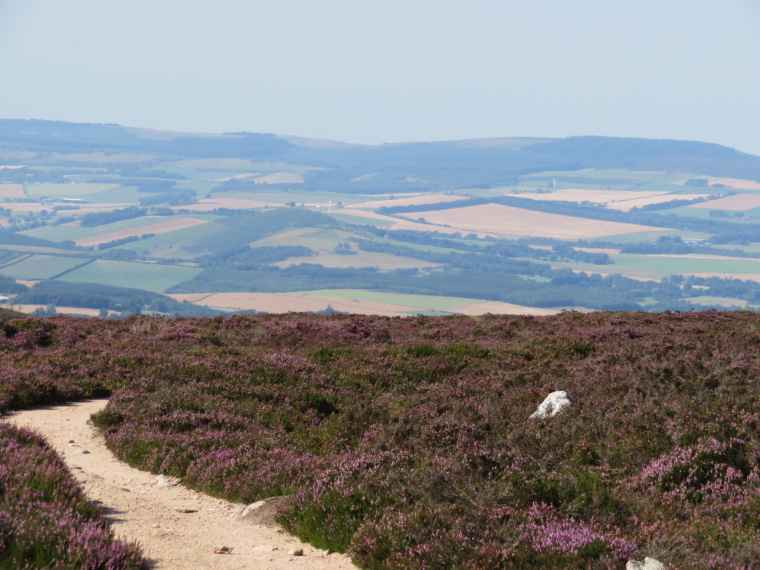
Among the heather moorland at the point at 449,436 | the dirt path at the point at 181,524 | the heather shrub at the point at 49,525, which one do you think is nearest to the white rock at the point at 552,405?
the heather moorland at the point at 449,436

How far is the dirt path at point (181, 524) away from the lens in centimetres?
717

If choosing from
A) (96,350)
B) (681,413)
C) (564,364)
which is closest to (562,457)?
(681,413)

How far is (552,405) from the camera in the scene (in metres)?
12.6

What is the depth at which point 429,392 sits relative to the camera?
562 inches

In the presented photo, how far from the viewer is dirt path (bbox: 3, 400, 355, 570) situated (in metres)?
7.17

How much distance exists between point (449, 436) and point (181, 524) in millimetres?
4225

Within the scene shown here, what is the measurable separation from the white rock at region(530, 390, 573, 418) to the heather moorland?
260 millimetres

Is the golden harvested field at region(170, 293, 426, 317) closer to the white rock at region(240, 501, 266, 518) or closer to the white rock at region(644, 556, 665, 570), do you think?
the white rock at region(240, 501, 266, 518)

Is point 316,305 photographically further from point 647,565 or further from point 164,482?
point 647,565

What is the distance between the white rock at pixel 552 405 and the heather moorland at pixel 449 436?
260 mm

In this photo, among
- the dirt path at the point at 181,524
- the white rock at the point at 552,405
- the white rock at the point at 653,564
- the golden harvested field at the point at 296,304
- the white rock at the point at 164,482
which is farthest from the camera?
the golden harvested field at the point at 296,304

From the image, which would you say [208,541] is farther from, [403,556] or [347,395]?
[347,395]

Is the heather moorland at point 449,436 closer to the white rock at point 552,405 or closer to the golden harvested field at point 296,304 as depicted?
the white rock at point 552,405

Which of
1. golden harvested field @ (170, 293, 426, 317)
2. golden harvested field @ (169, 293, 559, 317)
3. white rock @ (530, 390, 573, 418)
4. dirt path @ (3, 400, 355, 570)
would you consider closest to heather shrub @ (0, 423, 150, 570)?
dirt path @ (3, 400, 355, 570)
